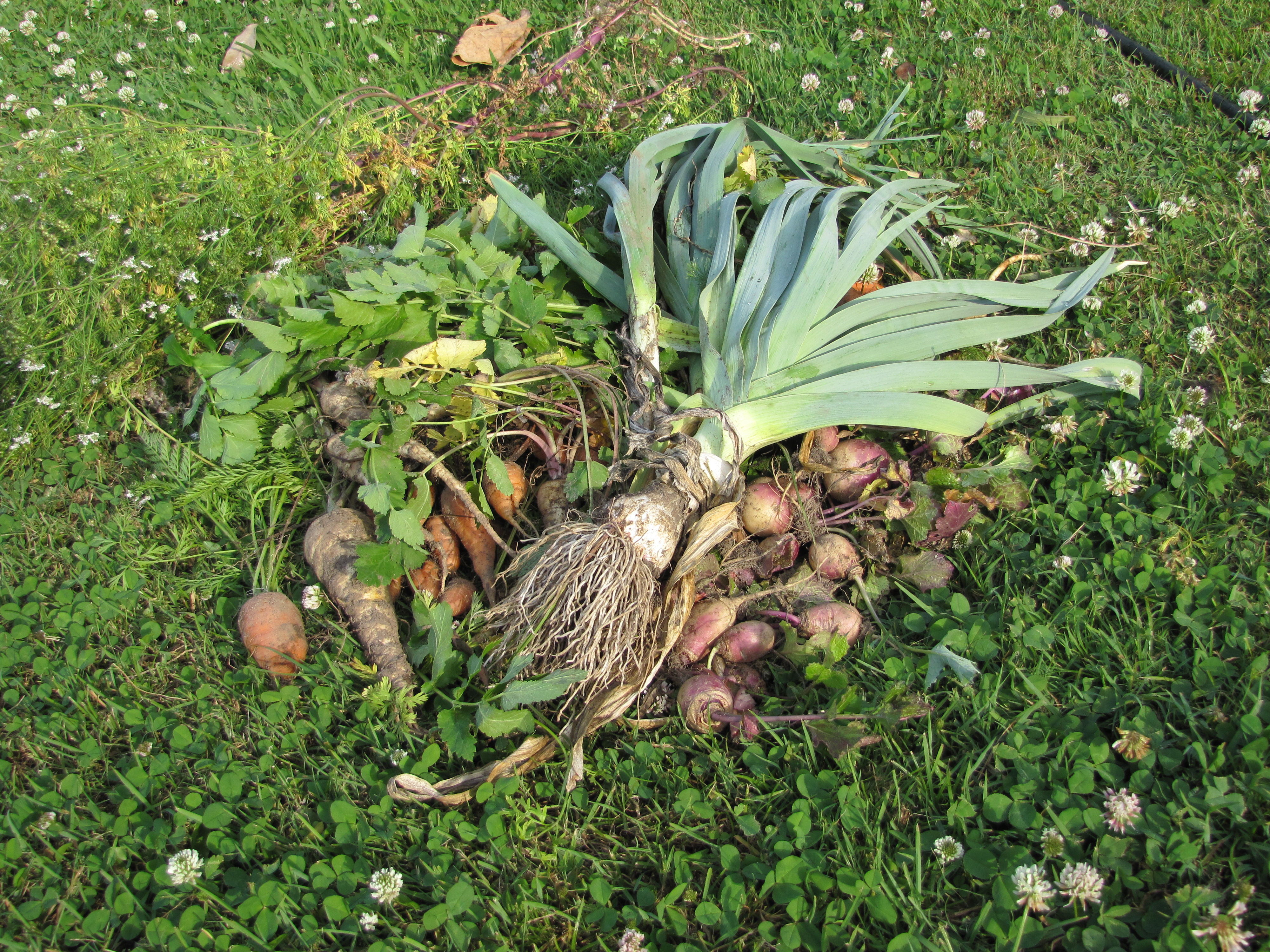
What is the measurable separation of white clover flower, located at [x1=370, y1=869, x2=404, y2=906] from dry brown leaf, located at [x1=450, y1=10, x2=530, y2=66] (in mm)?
3684

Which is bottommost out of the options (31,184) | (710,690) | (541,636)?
(710,690)

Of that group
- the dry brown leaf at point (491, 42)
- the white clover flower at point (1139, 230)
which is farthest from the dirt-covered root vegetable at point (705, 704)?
the dry brown leaf at point (491, 42)

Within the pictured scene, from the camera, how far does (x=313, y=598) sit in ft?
7.47

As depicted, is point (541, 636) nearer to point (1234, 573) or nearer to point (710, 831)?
point (710, 831)

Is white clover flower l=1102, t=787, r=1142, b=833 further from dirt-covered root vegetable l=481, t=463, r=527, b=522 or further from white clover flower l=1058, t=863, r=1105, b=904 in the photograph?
dirt-covered root vegetable l=481, t=463, r=527, b=522

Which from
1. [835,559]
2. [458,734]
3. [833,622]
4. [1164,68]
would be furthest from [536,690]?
[1164,68]

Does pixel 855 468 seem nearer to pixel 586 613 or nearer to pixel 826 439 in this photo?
pixel 826 439

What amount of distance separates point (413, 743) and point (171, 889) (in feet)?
1.87

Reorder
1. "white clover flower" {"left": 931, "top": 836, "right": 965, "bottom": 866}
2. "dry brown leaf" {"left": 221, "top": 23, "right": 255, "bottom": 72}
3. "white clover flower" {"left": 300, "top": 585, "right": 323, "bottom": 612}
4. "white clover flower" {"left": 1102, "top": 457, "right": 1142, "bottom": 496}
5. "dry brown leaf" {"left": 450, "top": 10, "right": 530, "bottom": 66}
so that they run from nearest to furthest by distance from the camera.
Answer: "white clover flower" {"left": 931, "top": 836, "right": 965, "bottom": 866}
"white clover flower" {"left": 1102, "top": 457, "right": 1142, "bottom": 496}
"white clover flower" {"left": 300, "top": 585, "right": 323, "bottom": 612}
"dry brown leaf" {"left": 450, "top": 10, "right": 530, "bottom": 66}
"dry brown leaf" {"left": 221, "top": 23, "right": 255, "bottom": 72}

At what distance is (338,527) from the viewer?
7.52ft

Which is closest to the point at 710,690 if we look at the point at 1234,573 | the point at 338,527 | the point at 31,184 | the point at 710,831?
the point at 710,831

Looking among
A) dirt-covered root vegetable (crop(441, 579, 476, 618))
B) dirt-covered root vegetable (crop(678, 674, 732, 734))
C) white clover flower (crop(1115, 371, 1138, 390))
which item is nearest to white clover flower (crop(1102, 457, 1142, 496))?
white clover flower (crop(1115, 371, 1138, 390))

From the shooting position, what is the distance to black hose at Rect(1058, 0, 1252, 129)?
3164 mm

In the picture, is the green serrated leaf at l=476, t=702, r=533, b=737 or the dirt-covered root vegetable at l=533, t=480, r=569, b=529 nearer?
the green serrated leaf at l=476, t=702, r=533, b=737
